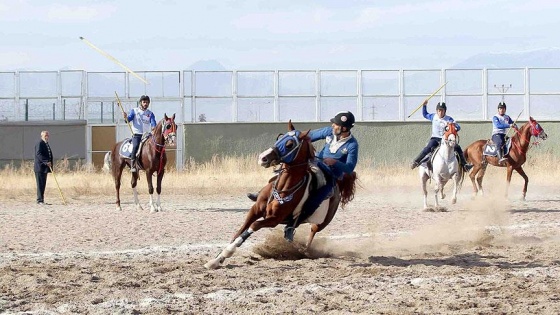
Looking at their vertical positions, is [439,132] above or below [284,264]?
above

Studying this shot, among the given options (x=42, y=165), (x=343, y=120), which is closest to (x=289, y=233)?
(x=343, y=120)

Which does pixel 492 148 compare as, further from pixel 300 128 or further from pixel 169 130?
pixel 300 128

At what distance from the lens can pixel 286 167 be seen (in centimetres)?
1262

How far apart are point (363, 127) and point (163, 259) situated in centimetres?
3140

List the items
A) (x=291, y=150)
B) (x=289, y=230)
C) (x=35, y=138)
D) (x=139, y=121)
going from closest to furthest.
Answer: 1. (x=291, y=150)
2. (x=289, y=230)
3. (x=139, y=121)
4. (x=35, y=138)

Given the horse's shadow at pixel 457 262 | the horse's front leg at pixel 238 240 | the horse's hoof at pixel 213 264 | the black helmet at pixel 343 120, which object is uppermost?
the black helmet at pixel 343 120

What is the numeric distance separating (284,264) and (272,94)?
32920 millimetres

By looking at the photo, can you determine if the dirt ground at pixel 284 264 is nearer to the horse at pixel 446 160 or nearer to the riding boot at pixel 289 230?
the riding boot at pixel 289 230

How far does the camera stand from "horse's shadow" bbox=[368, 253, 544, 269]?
1328 cm

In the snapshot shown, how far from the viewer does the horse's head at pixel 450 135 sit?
22.8 meters

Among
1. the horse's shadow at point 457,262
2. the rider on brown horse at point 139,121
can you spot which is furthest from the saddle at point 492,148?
the horse's shadow at point 457,262

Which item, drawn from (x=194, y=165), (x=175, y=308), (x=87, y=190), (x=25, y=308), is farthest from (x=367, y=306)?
(x=194, y=165)

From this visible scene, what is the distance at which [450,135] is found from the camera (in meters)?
22.8

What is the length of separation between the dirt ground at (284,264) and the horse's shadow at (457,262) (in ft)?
0.05
